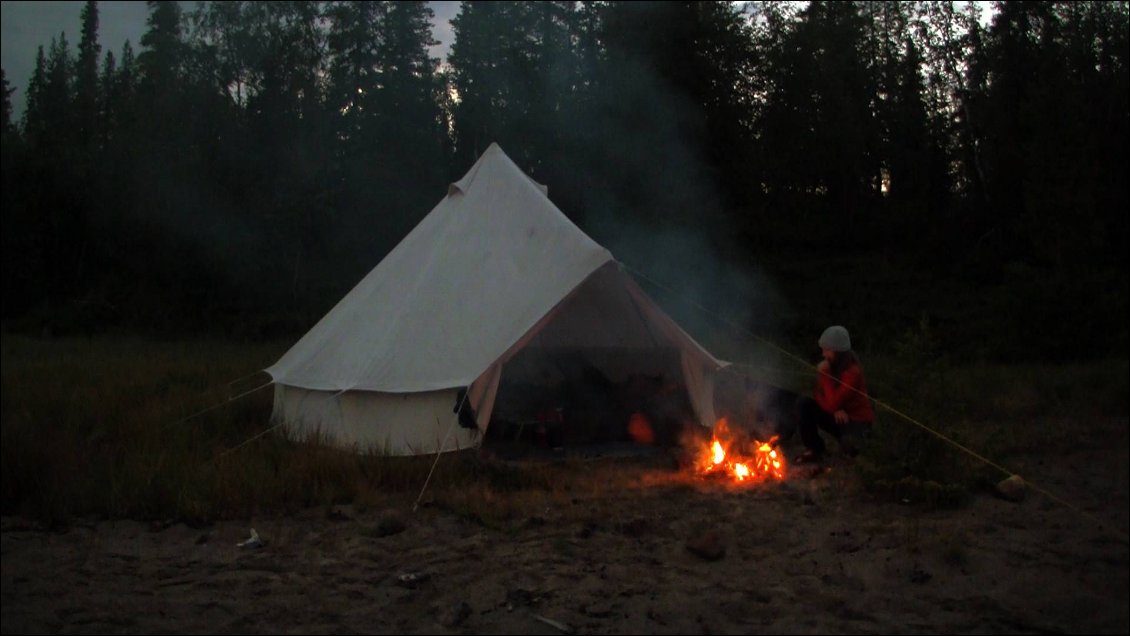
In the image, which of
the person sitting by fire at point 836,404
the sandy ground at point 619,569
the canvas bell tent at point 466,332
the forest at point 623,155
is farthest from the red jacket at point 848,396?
the forest at point 623,155

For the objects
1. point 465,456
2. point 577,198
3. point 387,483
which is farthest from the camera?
point 577,198

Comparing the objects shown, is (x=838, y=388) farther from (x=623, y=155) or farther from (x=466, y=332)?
(x=623, y=155)

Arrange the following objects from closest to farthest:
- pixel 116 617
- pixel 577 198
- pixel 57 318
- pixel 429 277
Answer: pixel 116 617, pixel 429 277, pixel 577 198, pixel 57 318

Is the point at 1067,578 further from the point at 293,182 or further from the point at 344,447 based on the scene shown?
the point at 293,182

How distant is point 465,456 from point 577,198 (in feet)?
29.8

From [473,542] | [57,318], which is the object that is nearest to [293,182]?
[57,318]

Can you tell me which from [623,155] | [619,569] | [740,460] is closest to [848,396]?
[740,460]

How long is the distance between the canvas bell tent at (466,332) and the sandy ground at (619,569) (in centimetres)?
109

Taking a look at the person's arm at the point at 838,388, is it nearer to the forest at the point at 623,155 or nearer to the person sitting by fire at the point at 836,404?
the person sitting by fire at the point at 836,404

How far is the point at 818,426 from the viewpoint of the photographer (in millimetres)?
5332

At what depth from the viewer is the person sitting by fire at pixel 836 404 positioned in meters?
5.25

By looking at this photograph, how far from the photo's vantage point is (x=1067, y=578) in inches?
128

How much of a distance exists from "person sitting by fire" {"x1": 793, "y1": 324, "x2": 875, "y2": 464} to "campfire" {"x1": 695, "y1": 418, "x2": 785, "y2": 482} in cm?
20

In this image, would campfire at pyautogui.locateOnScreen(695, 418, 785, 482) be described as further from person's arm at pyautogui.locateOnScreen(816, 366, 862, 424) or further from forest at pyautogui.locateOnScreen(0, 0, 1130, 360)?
forest at pyautogui.locateOnScreen(0, 0, 1130, 360)
